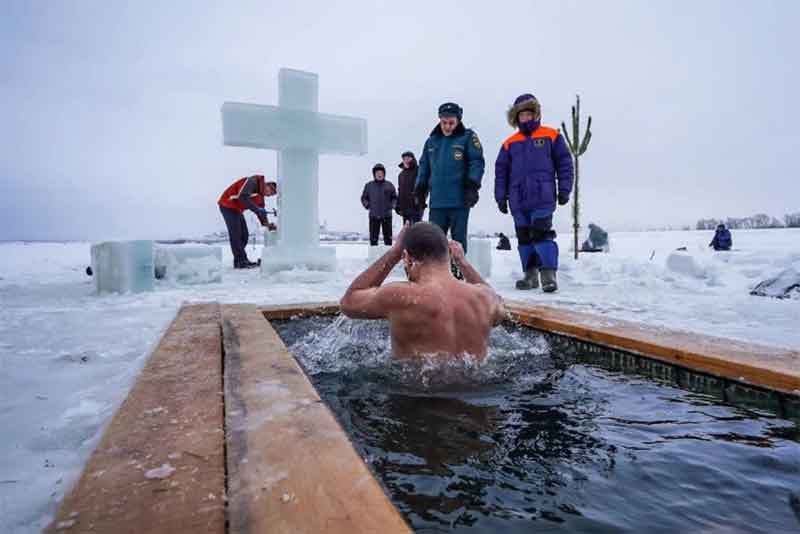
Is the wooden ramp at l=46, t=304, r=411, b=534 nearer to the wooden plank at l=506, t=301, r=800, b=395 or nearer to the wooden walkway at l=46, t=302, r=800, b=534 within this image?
the wooden walkway at l=46, t=302, r=800, b=534

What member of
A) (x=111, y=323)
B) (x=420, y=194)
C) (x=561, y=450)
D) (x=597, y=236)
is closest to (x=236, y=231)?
(x=420, y=194)

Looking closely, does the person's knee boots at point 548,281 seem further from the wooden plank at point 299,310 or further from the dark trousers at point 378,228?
the dark trousers at point 378,228

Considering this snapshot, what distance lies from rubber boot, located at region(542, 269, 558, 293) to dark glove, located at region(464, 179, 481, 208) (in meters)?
1.15

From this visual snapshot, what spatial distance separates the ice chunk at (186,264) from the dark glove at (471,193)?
3467 mm

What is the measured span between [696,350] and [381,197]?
7829 mm

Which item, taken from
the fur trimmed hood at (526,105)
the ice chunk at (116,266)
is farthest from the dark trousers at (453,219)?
the ice chunk at (116,266)

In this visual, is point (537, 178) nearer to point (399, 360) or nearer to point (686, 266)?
point (686, 266)

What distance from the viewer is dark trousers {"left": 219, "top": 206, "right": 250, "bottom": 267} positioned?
345 inches

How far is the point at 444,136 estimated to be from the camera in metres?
5.35

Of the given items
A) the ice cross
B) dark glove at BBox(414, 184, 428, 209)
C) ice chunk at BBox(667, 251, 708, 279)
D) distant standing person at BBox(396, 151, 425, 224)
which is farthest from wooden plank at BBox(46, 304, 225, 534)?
distant standing person at BBox(396, 151, 425, 224)

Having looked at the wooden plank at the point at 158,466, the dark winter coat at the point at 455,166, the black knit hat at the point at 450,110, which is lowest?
the wooden plank at the point at 158,466

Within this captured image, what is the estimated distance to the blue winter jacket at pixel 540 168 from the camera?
17.1 ft

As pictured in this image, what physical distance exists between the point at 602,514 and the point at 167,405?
1.16m

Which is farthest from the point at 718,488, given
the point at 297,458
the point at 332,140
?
the point at 332,140
